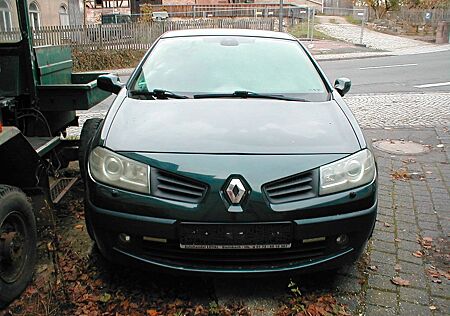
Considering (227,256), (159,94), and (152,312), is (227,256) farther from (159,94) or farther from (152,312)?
(159,94)

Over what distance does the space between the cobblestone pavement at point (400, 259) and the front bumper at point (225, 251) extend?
1.02 feet

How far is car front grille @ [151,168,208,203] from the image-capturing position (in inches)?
108

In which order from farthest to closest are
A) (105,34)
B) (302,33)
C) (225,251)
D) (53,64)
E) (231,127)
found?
(302,33)
(105,34)
(53,64)
(231,127)
(225,251)

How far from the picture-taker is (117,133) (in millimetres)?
3104

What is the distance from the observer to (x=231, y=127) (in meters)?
3.15

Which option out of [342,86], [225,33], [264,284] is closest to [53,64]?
[225,33]

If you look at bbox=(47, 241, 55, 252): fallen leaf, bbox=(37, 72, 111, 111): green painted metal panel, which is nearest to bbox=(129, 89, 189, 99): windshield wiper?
bbox=(37, 72, 111, 111): green painted metal panel

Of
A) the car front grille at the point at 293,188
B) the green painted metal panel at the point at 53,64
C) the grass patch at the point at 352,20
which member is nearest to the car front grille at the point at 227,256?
the car front grille at the point at 293,188

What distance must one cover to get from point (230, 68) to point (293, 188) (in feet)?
5.57

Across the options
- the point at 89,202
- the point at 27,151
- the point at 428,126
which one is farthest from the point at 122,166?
the point at 428,126

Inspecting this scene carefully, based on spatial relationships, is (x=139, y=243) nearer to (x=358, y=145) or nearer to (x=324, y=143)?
(x=324, y=143)

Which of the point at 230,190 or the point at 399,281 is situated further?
→ the point at 399,281

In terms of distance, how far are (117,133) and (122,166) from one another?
0.34m

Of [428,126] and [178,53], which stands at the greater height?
[178,53]
